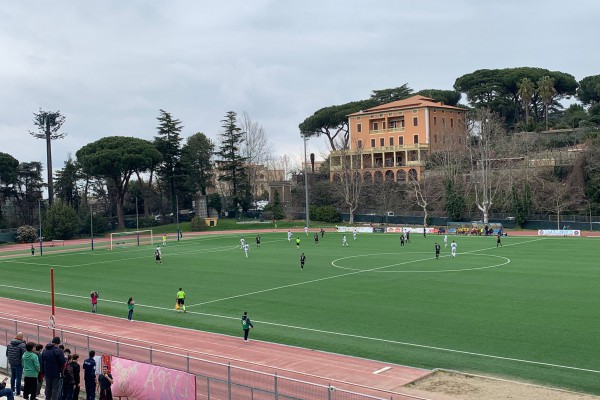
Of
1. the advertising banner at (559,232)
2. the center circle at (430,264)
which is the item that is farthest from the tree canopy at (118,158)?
the advertising banner at (559,232)

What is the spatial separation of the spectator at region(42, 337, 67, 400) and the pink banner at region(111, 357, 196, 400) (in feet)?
5.03

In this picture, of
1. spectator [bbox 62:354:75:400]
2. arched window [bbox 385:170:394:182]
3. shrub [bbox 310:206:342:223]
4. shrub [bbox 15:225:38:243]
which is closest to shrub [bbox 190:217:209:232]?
shrub [bbox 310:206:342:223]

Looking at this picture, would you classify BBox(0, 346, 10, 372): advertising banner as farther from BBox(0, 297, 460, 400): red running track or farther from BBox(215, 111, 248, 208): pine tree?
BBox(215, 111, 248, 208): pine tree

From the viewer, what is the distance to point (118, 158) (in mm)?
101688

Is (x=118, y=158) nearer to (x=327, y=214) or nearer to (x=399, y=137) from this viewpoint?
(x=327, y=214)

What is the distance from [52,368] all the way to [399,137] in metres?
101

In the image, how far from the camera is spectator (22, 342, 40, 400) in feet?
51.3

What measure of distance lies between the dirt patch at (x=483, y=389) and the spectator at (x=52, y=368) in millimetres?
9942

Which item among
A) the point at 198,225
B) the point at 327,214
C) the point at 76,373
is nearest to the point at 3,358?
the point at 76,373

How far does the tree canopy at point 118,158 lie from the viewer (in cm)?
10156

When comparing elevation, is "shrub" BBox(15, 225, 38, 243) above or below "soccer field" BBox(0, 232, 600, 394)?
above

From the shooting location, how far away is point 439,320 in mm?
28250

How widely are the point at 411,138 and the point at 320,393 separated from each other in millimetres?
98586

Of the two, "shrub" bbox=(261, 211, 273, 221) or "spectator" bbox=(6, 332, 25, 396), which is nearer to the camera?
"spectator" bbox=(6, 332, 25, 396)
